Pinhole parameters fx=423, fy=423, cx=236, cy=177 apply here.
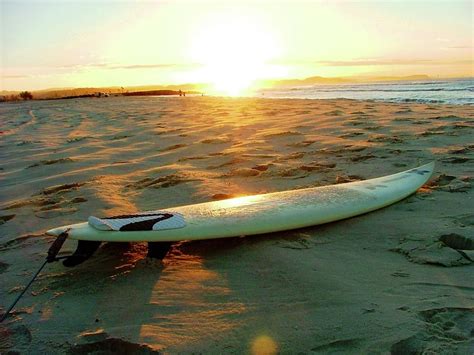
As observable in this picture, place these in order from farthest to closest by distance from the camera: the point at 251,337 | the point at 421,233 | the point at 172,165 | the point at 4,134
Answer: the point at 4,134 < the point at 172,165 < the point at 421,233 < the point at 251,337

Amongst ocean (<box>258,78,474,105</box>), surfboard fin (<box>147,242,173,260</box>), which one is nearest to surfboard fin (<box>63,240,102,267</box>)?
surfboard fin (<box>147,242,173,260</box>)

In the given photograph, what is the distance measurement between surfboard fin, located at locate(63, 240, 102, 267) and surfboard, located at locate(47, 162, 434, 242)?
7cm

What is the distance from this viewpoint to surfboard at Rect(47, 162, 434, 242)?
203 cm

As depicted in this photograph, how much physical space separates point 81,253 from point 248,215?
0.87 meters

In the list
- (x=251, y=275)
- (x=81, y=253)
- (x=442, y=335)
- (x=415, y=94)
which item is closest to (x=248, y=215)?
(x=251, y=275)

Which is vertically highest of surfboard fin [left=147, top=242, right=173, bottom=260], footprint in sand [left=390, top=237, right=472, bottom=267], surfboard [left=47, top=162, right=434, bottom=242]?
surfboard [left=47, top=162, right=434, bottom=242]

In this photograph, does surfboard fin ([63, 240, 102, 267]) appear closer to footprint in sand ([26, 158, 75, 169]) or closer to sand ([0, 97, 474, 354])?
sand ([0, 97, 474, 354])

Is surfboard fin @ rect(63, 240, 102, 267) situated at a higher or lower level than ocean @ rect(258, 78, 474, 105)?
lower

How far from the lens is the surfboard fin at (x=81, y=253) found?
6.71ft

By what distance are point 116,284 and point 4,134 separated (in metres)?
7.36

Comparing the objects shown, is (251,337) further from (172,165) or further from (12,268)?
(172,165)

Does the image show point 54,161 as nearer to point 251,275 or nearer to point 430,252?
point 251,275

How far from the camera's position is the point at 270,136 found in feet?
18.4

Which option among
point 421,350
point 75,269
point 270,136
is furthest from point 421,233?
point 270,136
